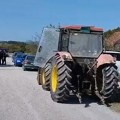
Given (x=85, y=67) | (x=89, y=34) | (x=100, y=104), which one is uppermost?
(x=89, y=34)

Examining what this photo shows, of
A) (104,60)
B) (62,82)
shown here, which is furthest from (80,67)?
(62,82)

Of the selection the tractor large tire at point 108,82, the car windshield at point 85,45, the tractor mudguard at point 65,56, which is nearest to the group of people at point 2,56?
the car windshield at point 85,45

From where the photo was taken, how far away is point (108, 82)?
13.4 meters

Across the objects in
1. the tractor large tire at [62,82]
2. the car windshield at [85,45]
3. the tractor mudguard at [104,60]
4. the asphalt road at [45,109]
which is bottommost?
the asphalt road at [45,109]

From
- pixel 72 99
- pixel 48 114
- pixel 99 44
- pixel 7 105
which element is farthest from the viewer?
pixel 99 44

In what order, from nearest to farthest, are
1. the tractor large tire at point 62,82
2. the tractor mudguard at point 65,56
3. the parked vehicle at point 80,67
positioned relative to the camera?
the tractor large tire at point 62,82 < the parked vehicle at point 80,67 < the tractor mudguard at point 65,56

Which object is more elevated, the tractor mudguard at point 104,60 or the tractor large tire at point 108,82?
the tractor mudguard at point 104,60

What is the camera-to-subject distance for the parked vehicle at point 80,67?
13422mm

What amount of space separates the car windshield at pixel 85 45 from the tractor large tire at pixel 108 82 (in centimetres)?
148

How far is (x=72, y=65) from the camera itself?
558 inches

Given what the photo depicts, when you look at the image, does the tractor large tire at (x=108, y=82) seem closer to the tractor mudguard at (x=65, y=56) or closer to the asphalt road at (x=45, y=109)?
the asphalt road at (x=45, y=109)

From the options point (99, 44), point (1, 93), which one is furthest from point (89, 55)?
point (1, 93)

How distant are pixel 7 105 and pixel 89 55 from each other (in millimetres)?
4060

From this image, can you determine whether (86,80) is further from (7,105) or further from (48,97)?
(7,105)
